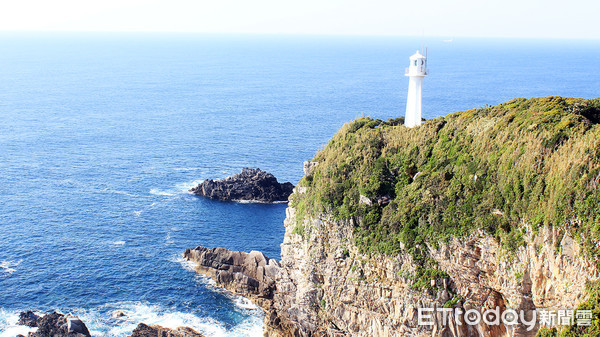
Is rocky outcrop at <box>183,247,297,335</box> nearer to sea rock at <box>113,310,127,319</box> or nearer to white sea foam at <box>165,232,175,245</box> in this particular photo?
white sea foam at <box>165,232,175,245</box>

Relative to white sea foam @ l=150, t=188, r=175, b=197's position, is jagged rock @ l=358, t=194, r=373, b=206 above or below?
above

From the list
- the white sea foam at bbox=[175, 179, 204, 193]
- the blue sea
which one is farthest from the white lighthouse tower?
the white sea foam at bbox=[175, 179, 204, 193]

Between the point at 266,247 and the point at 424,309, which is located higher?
the point at 424,309

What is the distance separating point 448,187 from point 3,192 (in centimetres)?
6755

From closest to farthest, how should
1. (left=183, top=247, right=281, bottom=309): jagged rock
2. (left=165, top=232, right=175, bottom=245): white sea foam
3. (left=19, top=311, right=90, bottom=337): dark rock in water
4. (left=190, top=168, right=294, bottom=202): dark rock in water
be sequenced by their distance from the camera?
(left=19, top=311, right=90, bottom=337): dark rock in water, (left=183, top=247, right=281, bottom=309): jagged rock, (left=165, top=232, right=175, bottom=245): white sea foam, (left=190, top=168, right=294, bottom=202): dark rock in water

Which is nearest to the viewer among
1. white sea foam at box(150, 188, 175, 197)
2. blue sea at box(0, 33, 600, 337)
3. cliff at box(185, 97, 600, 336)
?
cliff at box(185, 97, 600, 336)

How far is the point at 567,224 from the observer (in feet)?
112

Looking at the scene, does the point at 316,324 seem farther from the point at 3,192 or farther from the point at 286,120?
the point at 286,120

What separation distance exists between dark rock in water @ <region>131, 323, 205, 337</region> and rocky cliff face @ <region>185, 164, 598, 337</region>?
6.71 metres

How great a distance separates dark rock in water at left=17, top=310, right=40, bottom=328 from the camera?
52.4 m

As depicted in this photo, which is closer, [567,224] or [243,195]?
[567,224]

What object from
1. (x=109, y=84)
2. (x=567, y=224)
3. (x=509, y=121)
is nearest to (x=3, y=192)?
(x=509, y=121)

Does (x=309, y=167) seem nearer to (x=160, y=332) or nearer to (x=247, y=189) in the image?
(x=160, y=332)

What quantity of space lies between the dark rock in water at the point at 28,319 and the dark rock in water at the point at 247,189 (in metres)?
35.6
